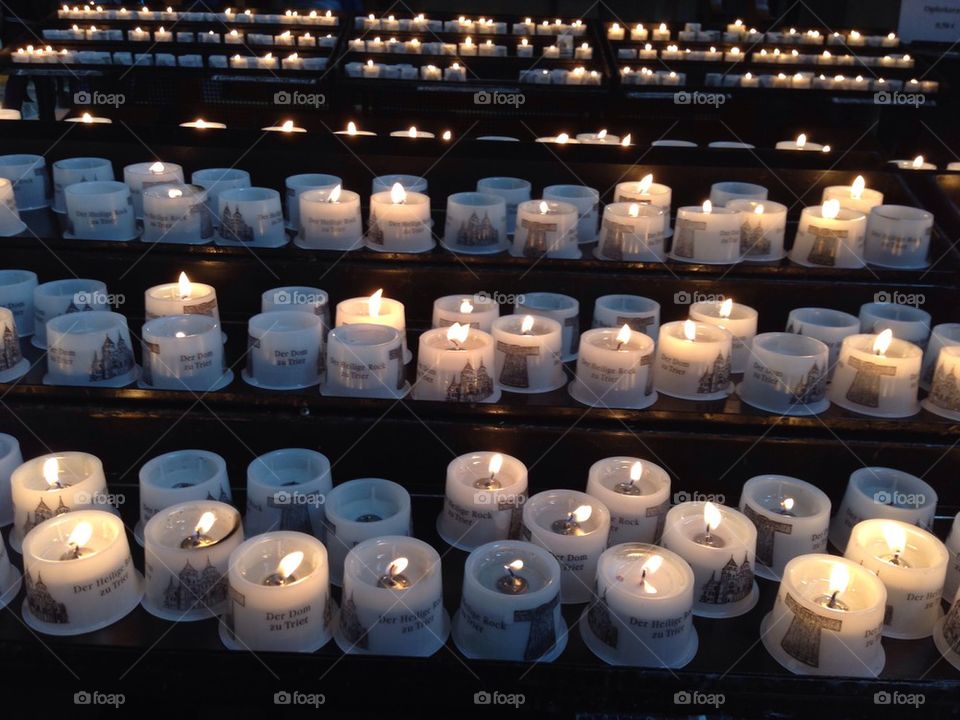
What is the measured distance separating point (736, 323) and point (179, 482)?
868 mm

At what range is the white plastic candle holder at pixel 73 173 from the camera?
1.74m

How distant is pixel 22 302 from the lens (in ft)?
5.00

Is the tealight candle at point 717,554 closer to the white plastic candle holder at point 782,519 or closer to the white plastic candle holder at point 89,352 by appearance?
the white plastic candle holder at point 782,519

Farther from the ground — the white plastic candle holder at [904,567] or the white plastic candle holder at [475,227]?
the white plastic candle holder at [475,227]

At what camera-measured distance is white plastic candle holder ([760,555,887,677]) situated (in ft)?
3.47

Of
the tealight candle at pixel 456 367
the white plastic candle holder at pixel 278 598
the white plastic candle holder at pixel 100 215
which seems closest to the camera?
the white plastic candle holder at pixel 278 598

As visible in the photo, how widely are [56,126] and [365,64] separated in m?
1.31

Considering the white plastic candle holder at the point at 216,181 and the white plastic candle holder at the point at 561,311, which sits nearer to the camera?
the white plastic candle holder at the point at 561,311

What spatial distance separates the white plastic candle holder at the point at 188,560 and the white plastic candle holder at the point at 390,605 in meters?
0.15

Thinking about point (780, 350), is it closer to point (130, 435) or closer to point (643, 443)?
A: point (643, 443)

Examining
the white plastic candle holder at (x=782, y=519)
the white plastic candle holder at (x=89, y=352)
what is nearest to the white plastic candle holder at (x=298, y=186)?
the white plastic candle holder at (x=89, y=352)

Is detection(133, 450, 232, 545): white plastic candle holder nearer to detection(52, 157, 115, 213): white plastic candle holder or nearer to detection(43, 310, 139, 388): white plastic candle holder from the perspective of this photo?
detection(43, 310, 139, 388): white plastic candle holder

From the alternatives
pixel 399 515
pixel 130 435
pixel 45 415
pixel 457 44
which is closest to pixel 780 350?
pixel 399 515

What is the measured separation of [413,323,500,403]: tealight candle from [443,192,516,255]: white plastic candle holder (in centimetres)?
30
